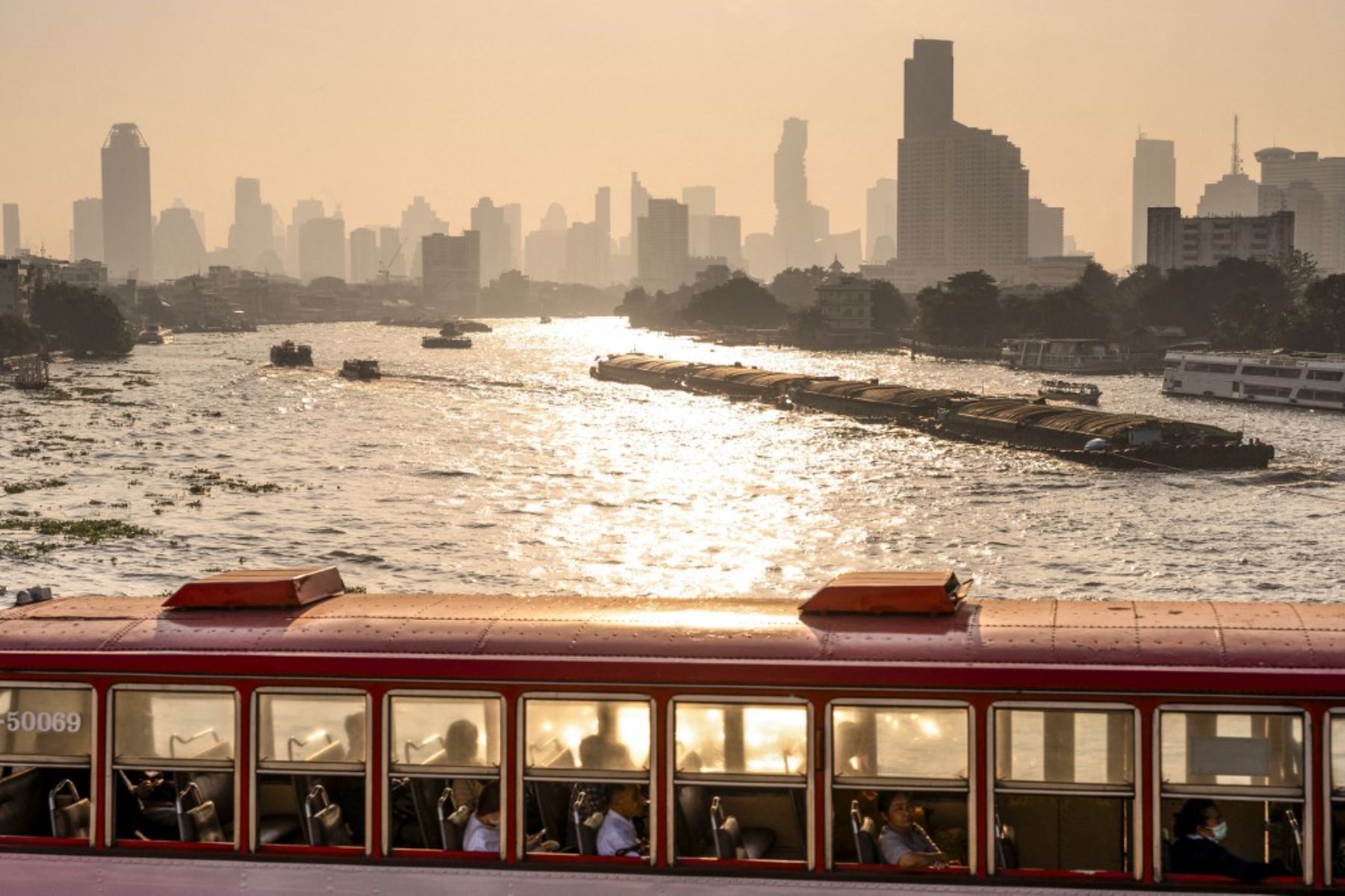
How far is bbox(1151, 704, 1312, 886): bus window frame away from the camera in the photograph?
41.0 ft

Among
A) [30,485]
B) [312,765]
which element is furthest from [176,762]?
[30,485]

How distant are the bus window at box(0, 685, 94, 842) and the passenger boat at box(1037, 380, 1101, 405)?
122941mm

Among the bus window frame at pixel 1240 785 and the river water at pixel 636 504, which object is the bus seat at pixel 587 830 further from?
the river water at pixel 636 504

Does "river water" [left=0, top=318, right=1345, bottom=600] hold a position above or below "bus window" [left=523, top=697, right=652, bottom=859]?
below

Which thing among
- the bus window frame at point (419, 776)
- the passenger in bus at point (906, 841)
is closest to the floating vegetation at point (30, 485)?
the bus window frame at point (419, 776)

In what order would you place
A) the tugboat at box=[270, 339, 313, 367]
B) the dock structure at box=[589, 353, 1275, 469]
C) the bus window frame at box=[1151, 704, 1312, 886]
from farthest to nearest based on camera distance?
1. the tugboat at box=[270, 339, 313, 367]
2. the dock structure at box=[589, 353, 1275, 469]
3. the bus window frame at box=[1151, 704, 1312, 886]

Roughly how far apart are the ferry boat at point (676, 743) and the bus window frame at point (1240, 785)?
20 millimetres

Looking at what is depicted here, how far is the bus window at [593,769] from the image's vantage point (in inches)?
527

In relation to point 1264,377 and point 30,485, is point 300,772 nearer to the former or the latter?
point 30,485

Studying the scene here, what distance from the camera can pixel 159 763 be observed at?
14164mm

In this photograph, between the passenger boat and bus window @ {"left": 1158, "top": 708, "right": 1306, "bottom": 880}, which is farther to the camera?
the passenger boat

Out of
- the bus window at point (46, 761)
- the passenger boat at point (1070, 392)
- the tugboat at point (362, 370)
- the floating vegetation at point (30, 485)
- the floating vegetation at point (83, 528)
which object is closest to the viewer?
the bus window at point (46, 761)

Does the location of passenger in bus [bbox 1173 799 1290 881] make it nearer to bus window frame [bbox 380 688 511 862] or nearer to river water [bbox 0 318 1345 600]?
bus window frame [bbox 380 688 511 862]

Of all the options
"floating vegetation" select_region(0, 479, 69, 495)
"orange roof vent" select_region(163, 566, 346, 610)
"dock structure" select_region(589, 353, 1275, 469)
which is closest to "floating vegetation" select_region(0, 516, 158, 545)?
"floating vegetation" select_region(0, 479, 69, 495)
